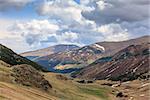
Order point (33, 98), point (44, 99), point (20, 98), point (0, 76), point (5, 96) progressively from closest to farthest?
point (5, 96) → point (20, 98) → point (33, 98) → point (44, 99) → point (0, 76)

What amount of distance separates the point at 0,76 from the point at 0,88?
1899 inches

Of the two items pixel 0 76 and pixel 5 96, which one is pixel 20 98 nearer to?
pixel 5 96

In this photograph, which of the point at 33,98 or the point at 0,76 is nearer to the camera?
the point at 33,98

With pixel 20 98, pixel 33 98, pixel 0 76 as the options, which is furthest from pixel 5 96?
pixel 0 76

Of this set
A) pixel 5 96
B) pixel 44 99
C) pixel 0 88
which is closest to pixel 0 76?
pixel 44 99

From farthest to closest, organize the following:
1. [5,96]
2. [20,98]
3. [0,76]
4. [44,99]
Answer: [0,76] < [44,99] < [20,98] < [5,96]

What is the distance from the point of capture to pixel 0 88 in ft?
501

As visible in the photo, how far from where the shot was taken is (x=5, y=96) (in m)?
140

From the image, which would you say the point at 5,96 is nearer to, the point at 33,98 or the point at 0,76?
the point at 33,98

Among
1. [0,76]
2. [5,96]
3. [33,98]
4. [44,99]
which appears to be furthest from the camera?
[0,76]

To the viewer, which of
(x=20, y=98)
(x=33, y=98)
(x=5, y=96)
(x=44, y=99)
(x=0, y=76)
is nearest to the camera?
(x=5, y=96)

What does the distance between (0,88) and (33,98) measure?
21.5 metres

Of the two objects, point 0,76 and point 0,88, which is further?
point 0,76

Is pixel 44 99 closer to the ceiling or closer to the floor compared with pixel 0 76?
closer to the floor
